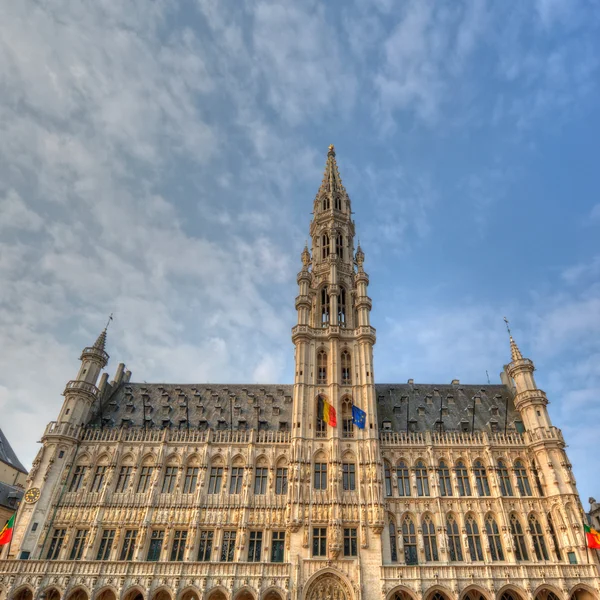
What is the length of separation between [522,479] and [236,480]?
31831mm

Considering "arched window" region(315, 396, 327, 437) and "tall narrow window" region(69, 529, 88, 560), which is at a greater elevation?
"arched window" region(315, 396, 327, 437)

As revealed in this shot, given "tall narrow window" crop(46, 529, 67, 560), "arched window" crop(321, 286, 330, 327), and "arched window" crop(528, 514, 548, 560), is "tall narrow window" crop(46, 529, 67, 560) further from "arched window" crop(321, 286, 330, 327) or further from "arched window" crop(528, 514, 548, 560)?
"arched window" crop(528, 514, 548, 560)

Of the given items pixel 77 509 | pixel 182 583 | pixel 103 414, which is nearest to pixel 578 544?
pixel 182 583

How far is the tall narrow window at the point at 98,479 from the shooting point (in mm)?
49062

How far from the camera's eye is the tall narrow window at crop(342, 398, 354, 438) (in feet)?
166

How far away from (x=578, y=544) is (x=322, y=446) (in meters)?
26.7

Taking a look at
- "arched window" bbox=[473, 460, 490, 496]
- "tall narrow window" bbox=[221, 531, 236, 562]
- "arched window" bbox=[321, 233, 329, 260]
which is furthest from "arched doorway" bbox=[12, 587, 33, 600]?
"arched window" bbox=[321, 233, 329, 260]

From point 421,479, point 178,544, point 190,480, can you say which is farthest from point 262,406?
point 421,479

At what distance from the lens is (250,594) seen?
42000 mm

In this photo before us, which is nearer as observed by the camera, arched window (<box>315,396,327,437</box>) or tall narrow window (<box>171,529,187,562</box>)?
tall narrow window (<box>171,529,187,562</box>)

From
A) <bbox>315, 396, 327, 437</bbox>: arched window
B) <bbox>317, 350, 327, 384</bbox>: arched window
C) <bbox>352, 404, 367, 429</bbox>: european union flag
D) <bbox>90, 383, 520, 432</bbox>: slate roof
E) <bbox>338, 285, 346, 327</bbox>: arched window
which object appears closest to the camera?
<bbox>352, 404, 367, 429</bbox>: european union flag

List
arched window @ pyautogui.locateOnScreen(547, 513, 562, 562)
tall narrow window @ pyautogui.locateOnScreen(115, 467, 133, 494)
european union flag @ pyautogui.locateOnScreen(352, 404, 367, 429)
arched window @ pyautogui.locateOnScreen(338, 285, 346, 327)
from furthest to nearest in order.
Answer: arched window @ pyautogui.locateOnScreen(338, 285, 346, 327) → european union flag @ pyautogui.locateOnScreen(352, 404, 367, 429) → tall narrow window @ pyautogui.locateOnScreen(115, 467, 133, 494) → arched window @ pyautogui.locateOnScreen(547, 513, 562, 562)

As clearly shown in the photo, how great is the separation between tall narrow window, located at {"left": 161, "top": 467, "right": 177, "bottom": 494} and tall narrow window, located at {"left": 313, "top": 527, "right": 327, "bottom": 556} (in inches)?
653

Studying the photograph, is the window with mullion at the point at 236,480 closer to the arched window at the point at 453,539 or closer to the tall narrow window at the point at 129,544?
the tall narrow window at the point at 129,544
